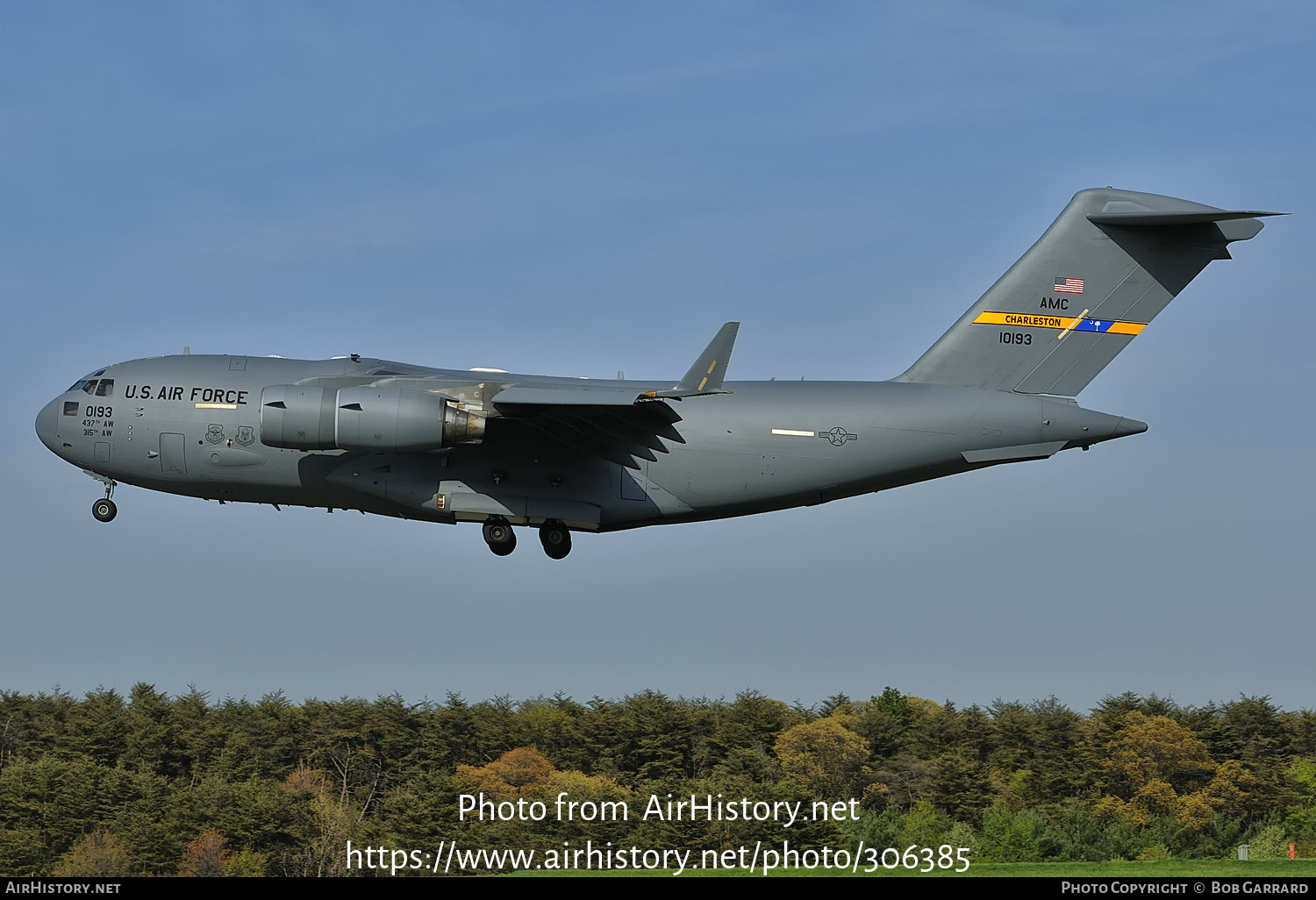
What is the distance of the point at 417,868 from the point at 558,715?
34.1ft

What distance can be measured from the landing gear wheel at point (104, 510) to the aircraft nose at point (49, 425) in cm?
95

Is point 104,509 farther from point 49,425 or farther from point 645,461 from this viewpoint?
point 645,461

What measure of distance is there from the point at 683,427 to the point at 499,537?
288 centimetres

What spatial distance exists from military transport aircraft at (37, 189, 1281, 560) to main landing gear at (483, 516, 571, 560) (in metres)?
0.04

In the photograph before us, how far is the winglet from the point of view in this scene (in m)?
16.2

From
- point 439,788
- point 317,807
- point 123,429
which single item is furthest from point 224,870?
point 123,429

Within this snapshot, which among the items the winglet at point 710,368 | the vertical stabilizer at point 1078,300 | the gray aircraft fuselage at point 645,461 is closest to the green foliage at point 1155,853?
the vertical stabilizer at point 1078,300

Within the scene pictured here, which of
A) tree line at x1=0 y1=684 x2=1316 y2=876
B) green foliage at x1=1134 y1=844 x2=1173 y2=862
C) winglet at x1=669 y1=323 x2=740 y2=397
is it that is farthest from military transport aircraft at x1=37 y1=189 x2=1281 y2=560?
green foliage at x1=1134 y1=844 x2=1173 y2=862

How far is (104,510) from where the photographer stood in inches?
798

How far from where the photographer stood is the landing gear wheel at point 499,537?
63.9 feet

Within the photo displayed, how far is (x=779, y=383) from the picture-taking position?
1939 centimetres

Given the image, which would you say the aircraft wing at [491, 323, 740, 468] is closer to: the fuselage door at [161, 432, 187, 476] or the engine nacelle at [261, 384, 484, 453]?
the engine nacelle at [261, 384, 484, 453]

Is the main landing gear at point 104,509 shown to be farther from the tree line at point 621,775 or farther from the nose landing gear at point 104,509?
the tree line at point 621,775

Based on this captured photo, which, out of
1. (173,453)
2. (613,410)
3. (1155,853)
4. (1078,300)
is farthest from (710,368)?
(1155,853)
